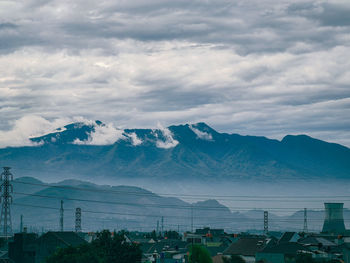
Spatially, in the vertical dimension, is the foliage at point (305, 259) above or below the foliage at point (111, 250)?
below

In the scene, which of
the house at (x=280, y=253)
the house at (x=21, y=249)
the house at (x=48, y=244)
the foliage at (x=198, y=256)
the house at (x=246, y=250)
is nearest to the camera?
the foliage at (x=198, y=256)

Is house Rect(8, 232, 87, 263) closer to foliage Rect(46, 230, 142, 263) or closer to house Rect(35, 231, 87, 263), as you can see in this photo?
house Rect(35, 231, 87, 263)

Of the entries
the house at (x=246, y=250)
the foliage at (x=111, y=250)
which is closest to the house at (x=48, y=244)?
the foliage at (x=111, y=250)

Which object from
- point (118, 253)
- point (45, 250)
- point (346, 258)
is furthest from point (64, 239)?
point (346, 258)

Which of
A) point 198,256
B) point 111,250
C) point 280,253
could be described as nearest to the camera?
point 198,256

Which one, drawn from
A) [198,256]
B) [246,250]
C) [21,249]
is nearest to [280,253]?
[246,250]

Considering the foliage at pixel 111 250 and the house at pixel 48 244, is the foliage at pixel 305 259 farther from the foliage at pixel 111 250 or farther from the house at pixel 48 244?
the house at pixel 48 244

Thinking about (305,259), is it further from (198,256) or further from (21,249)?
(21,249)

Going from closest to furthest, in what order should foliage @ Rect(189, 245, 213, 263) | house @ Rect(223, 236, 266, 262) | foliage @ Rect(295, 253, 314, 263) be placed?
foliage @ Rect(189, 245, 213, 263) < foliage @ Rect(295, 253, 314, 263) < house @ Rect(223, 236, 266, 262)

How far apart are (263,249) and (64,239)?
55.4 metres

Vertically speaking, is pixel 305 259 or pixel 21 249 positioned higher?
pixel 21 249

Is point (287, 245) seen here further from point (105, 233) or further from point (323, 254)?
point (105, 233)

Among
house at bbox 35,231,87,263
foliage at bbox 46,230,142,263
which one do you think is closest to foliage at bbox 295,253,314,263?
foliage at bbox 46,230,142,263

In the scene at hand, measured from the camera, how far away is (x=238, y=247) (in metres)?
197
